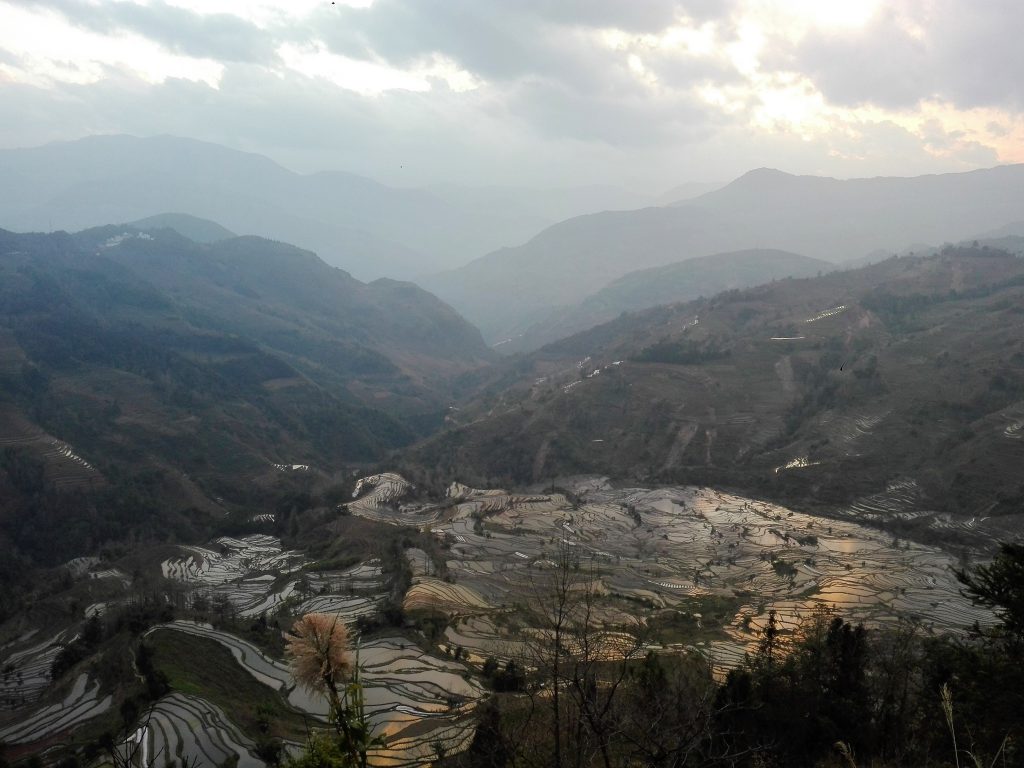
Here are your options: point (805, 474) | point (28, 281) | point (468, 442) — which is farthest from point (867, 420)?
point (28, 281)

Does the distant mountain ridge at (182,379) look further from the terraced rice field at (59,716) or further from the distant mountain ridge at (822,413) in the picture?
the terraced rice field at (59,716)


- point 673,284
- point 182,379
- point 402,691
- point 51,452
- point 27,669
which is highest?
point 673,284

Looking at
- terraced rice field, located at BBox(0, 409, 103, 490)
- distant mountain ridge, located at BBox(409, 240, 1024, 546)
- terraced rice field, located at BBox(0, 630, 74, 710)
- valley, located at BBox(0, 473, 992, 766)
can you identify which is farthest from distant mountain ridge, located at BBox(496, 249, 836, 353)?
terraced rice field, located at BBox(0, 630, 74, 710)

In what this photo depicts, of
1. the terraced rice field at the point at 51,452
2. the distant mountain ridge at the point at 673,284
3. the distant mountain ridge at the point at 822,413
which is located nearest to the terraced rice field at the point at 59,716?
the terraced rice field at the point at 51,452

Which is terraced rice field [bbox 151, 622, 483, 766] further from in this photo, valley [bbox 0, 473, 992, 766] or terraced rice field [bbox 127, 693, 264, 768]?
terraced rice field [bbox 127, 693, 264, 768]

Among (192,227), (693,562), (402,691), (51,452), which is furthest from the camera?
(192,227)

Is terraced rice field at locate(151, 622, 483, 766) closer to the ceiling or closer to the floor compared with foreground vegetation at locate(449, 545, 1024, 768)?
closer to the floor

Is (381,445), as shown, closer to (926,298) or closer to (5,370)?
(5,370)

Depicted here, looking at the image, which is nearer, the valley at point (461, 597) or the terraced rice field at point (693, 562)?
the valley at point (461, 597)

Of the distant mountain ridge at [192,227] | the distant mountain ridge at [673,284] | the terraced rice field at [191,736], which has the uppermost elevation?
the distant mountain ridge at [192,227]

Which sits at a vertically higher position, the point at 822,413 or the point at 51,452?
the point at 51,452

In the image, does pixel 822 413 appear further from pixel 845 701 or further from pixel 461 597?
pixel 845 701

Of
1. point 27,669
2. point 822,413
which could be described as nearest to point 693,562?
point 822,413

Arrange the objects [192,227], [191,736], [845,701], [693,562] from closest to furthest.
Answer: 1. [845,701]
2. [191,736]
3. [693,562]
4. [192,227]
